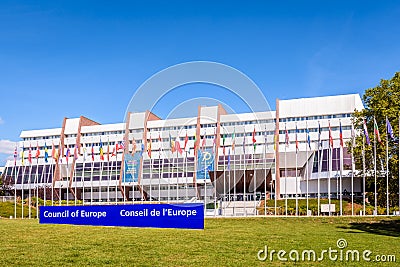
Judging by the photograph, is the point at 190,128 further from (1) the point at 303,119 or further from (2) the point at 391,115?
(2) the point at 391,115

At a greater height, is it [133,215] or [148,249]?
[133,215]

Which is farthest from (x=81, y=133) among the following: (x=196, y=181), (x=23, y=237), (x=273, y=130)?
(x=23, y=237)

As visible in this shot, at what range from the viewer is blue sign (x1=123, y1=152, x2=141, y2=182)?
68.5 m

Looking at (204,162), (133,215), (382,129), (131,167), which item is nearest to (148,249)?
(133,215)

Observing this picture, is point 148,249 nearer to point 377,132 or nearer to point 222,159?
point 377,132

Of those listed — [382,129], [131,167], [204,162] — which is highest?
[382,129]

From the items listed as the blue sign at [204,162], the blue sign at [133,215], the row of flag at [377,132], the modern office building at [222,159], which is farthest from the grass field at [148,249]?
the blue sign at [204,162]

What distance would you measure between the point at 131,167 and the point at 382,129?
38454mm

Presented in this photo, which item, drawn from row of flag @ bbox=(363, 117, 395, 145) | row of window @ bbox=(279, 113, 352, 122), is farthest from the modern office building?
row of flag @ bbox=(363, 117, 395, 145)

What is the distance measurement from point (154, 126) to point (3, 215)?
32.0 m

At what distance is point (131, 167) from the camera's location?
69.3 m
